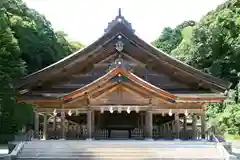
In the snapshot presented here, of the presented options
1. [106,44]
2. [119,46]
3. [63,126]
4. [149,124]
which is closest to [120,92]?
A: [149,124]

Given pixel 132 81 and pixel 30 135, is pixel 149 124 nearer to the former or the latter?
pixel 132 81

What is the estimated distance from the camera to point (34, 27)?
50.8 m

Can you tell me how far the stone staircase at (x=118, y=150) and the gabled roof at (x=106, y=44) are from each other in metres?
3.38

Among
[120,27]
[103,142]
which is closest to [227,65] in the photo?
[120,27]

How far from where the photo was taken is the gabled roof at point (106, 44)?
1978 centimetres

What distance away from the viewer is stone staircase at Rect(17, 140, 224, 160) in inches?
628

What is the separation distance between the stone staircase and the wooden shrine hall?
54.9 inches

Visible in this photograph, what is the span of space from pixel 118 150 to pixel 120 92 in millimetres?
2810

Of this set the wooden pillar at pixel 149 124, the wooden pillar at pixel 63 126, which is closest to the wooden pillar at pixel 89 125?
the wooden pillar at pixel 63 126

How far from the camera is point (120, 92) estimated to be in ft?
60.3

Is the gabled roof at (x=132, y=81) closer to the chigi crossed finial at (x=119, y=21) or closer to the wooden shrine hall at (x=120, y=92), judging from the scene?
the wooden shrine hall at (x=120, y=92)

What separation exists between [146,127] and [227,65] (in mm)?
32390

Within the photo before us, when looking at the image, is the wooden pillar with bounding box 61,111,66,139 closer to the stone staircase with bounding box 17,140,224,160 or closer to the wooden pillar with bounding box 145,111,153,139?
the stone staircase with bounding box 17,140,224,160

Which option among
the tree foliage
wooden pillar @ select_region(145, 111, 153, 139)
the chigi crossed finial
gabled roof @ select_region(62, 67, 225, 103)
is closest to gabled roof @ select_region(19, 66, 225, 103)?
gabled roof @ select_region(62, 67, 225, 103)
